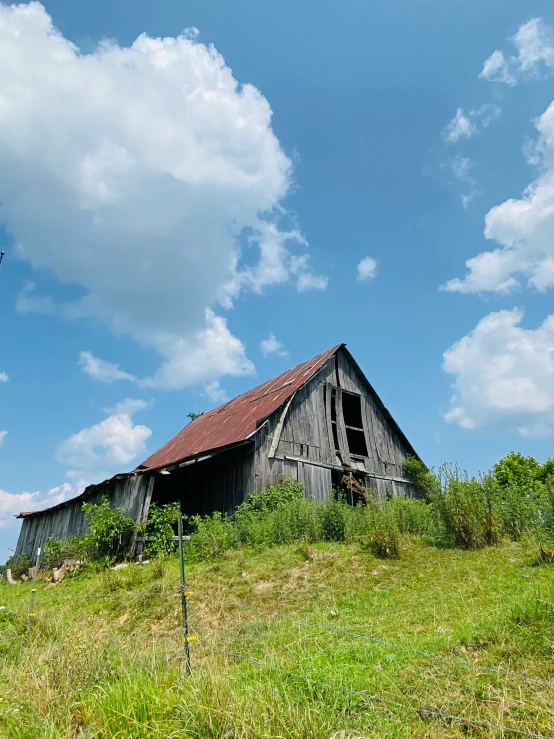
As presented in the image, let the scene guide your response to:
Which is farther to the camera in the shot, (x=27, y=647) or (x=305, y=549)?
(x=305, y=549)

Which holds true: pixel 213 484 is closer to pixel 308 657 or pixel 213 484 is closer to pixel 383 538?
pixel 383 538

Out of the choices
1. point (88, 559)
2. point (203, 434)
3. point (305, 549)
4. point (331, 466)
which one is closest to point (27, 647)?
point (305, 549)

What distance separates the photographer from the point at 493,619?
529 cm

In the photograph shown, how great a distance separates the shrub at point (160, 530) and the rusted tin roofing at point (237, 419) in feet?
4.29

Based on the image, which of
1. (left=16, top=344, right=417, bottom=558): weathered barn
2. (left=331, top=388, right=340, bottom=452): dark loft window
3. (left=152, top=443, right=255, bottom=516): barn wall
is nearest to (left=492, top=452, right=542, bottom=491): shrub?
(left=16, top=344, right=417, bottom=558): weathered barn

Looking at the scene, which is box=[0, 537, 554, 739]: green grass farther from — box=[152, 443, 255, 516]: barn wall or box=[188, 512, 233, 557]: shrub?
box=[152, 443, 255, 516]: barn wall

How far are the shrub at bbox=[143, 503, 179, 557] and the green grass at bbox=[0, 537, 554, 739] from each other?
4511 mm

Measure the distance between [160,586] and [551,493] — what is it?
23.7 ft

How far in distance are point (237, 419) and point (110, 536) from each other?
21.6 feet

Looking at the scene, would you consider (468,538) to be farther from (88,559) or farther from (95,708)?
(88,559)

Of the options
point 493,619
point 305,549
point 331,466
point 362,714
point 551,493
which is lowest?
point 362,714

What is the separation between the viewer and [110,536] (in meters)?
13.7

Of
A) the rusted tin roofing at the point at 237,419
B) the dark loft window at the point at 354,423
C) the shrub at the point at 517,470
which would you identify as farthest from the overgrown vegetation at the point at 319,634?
the shrub at the point at 517,470

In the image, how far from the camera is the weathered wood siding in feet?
47.5
